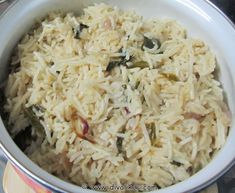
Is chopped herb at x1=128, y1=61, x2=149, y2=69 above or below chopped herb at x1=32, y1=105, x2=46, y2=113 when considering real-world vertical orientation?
below

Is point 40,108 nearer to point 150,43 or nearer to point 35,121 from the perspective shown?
point 35,121

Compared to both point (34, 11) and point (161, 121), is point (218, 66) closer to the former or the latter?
point (161, 121)

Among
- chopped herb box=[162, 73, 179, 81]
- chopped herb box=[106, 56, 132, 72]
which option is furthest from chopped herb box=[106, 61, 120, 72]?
chopped herb box=[162, 73, 179, 81]

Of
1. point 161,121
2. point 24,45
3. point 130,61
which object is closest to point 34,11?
point 24,45

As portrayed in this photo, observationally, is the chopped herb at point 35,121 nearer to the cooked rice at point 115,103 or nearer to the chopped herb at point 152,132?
the cooked rice at point 115,103

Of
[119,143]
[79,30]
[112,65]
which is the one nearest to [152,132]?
[119,143]

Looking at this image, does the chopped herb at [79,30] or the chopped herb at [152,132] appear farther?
the chopped herb at [79,30]

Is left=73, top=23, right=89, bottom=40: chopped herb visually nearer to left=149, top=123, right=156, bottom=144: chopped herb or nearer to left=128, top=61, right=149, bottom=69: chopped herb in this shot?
left=128, top=61, right=149, bottom=69: chopped herb

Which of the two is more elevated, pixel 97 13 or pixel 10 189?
pixel 97 13

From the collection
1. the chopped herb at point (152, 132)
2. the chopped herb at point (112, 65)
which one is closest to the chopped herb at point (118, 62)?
the chopped herb at point (112, 65)
